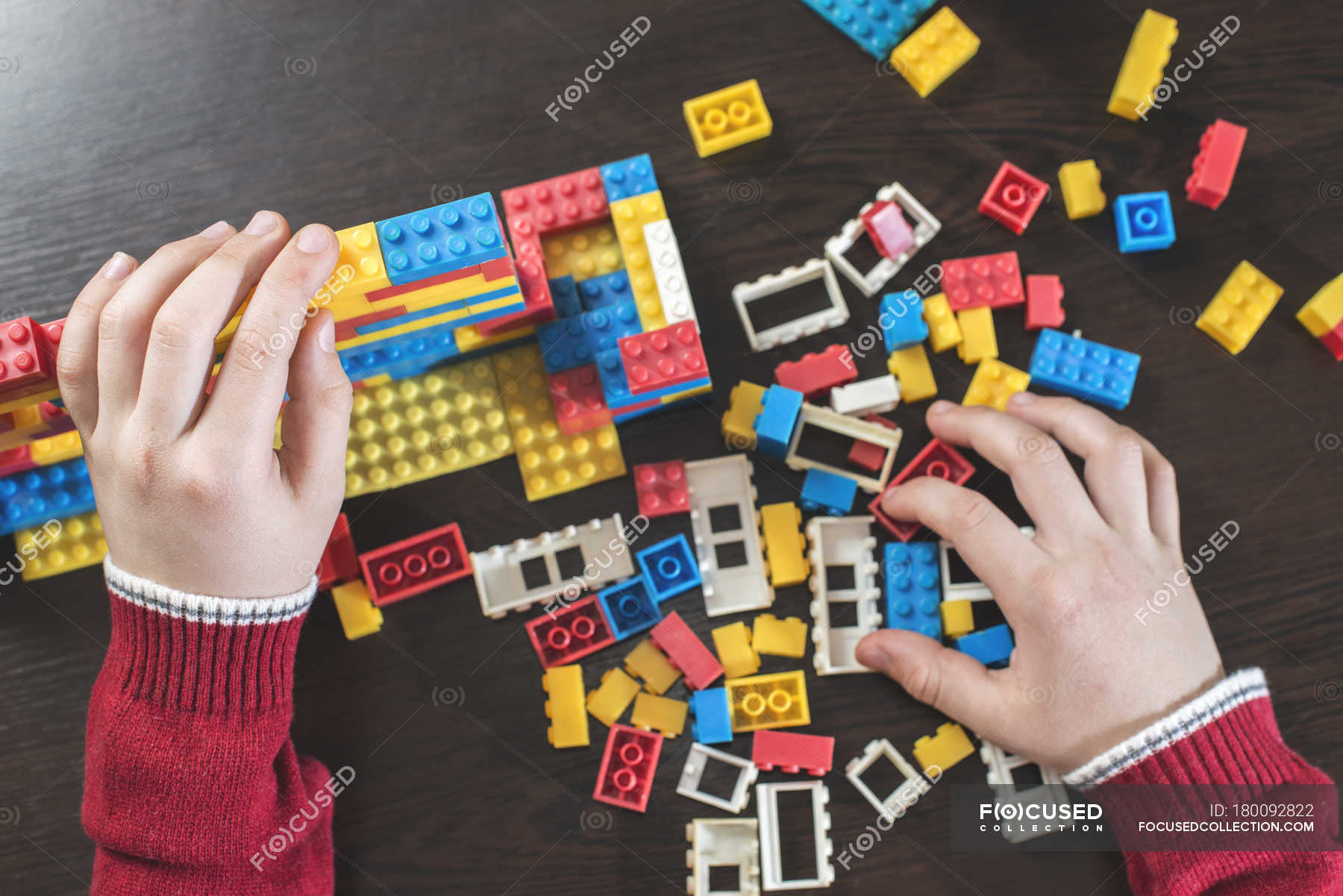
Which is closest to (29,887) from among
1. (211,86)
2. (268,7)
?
(211,86)

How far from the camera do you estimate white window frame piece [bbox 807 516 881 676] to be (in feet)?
4.11

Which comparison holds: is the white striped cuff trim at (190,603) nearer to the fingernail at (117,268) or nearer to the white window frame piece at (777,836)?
the fingernail at (117,268)

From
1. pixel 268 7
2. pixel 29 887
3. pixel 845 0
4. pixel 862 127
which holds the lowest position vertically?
pixel 29 887

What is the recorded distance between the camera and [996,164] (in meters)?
1.36

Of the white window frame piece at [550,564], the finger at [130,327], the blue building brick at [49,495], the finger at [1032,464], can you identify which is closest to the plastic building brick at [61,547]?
the blue building brick at [49,495]

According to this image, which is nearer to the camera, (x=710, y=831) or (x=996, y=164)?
(x=710, y=831)

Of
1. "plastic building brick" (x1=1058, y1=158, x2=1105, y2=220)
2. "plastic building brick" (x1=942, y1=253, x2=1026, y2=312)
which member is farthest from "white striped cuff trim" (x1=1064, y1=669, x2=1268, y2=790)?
"plastic building brick" (x1=1058, y1=158, x2=1105, y2=220)

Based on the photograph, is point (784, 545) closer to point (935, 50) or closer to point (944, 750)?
point (944, 750)

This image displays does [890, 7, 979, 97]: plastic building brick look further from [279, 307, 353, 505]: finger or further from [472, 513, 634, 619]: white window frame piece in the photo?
[279, 307, 353, 505]: finger

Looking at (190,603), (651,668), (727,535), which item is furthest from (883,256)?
(190,603)

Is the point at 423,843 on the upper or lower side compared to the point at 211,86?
lower

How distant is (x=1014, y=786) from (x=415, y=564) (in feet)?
2.87

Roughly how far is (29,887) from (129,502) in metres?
0.66

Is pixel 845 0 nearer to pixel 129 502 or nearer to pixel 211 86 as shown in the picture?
pixel 211 86
